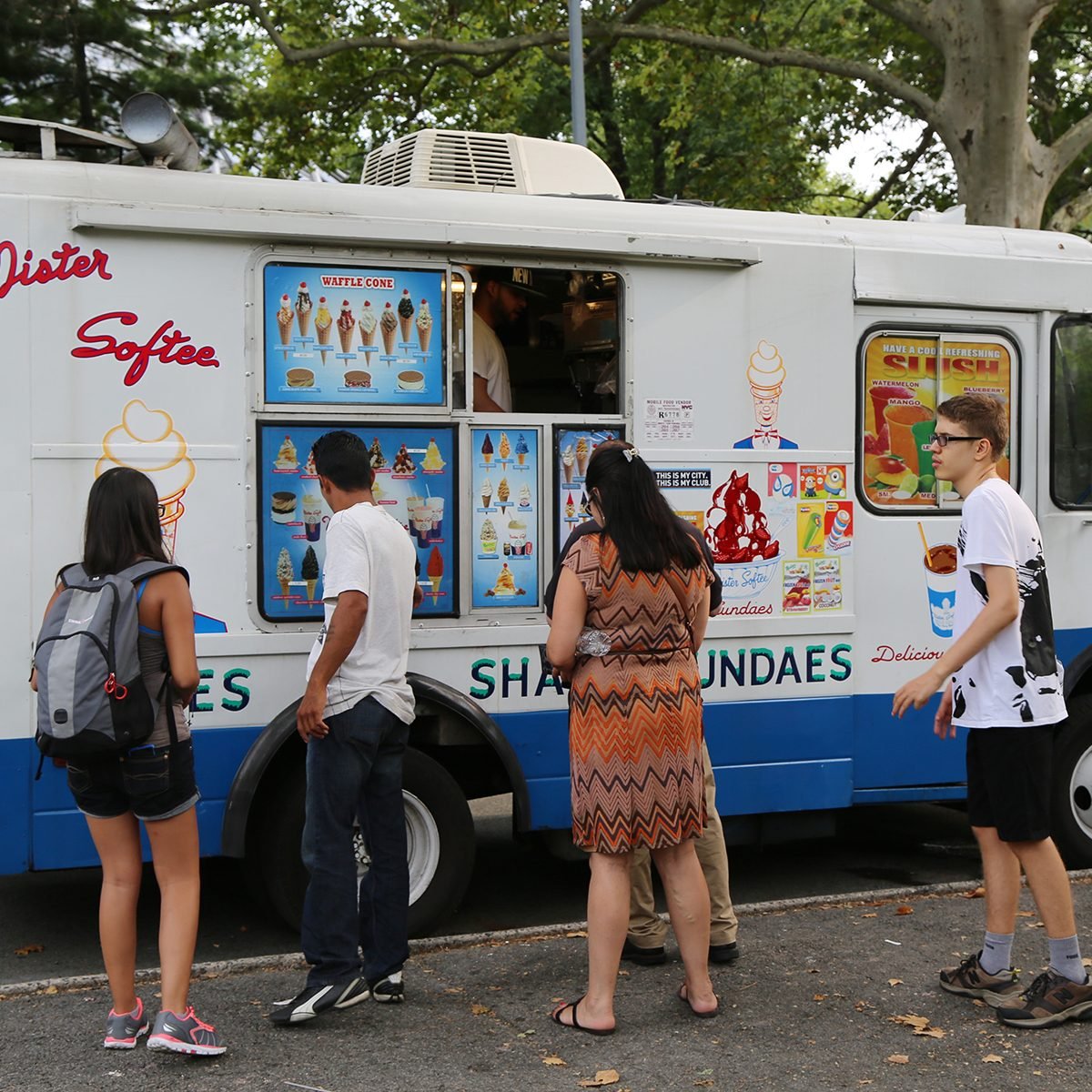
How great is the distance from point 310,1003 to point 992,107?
1150 centimetres

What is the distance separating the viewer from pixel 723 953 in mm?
5004

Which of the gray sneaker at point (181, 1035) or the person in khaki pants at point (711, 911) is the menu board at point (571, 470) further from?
the gray sneaker at point (181, 1035)

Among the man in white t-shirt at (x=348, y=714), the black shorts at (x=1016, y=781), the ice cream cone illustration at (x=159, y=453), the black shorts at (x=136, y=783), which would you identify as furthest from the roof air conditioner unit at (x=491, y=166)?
the black shorts at (x=1016, y=781)

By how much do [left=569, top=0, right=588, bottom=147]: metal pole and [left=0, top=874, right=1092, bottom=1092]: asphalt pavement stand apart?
10.8 metres

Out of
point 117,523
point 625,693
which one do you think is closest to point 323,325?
point 117,523

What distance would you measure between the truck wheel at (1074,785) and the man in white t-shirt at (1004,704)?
1.92 m

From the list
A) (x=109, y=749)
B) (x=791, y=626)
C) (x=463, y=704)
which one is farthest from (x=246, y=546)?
(x=791, y=626)

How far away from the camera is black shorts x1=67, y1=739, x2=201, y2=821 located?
398 cm

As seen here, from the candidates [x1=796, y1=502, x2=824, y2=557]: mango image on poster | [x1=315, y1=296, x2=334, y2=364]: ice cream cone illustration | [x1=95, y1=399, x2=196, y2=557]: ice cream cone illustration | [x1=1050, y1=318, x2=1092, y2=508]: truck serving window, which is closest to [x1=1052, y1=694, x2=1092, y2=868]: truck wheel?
[x1=1050, y1=318, x2=1092, y2=508]: truck serving window

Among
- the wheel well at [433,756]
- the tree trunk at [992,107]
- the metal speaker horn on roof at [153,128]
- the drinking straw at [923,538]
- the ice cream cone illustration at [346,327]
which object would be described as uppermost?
the tree trunk at [992,107]

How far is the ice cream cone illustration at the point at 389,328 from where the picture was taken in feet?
17.7

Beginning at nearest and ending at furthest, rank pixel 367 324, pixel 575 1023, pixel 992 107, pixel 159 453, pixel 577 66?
1. pixel 575 1023
2. pixel 159 453
3. pixel 367 324
4. pixel 992 107
5. pixel 577 66

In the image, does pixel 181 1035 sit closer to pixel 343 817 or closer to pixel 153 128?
pixel 343 817

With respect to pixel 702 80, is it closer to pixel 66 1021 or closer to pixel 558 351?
pixel 558 351
